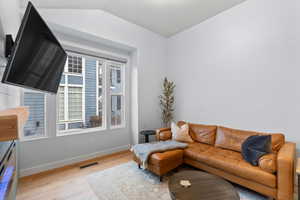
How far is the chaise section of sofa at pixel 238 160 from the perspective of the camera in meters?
1.60

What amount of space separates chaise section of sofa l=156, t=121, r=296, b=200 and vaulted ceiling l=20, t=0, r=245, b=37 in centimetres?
248

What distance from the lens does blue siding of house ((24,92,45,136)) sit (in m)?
2.54

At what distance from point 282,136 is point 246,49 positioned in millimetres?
1620

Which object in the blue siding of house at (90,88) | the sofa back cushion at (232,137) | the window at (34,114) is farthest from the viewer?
the blue siding of house at (90,88)

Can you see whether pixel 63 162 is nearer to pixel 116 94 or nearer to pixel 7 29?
pixel 116 94

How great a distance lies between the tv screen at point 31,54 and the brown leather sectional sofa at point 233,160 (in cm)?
188

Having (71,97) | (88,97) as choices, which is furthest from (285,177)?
(71,97)

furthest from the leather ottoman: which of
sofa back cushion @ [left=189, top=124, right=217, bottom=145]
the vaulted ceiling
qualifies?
the vaulted ceiling

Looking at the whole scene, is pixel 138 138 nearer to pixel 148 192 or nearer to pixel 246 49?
pixel 148 192

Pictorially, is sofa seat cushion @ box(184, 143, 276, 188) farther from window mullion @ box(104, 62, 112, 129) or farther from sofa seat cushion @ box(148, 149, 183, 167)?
window mullion @ box(104, 62, 112, 129)

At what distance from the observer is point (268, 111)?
240 centimetres

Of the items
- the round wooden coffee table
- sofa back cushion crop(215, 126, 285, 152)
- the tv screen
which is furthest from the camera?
sofa back cushion crop(215, 126, 285, 152)

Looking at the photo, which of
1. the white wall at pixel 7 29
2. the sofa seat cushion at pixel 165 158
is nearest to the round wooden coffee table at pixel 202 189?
the sofa seat cushion at pixel 165 158

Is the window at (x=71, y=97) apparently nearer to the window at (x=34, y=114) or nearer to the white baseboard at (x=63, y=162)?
the window at (x=34, y=114)
